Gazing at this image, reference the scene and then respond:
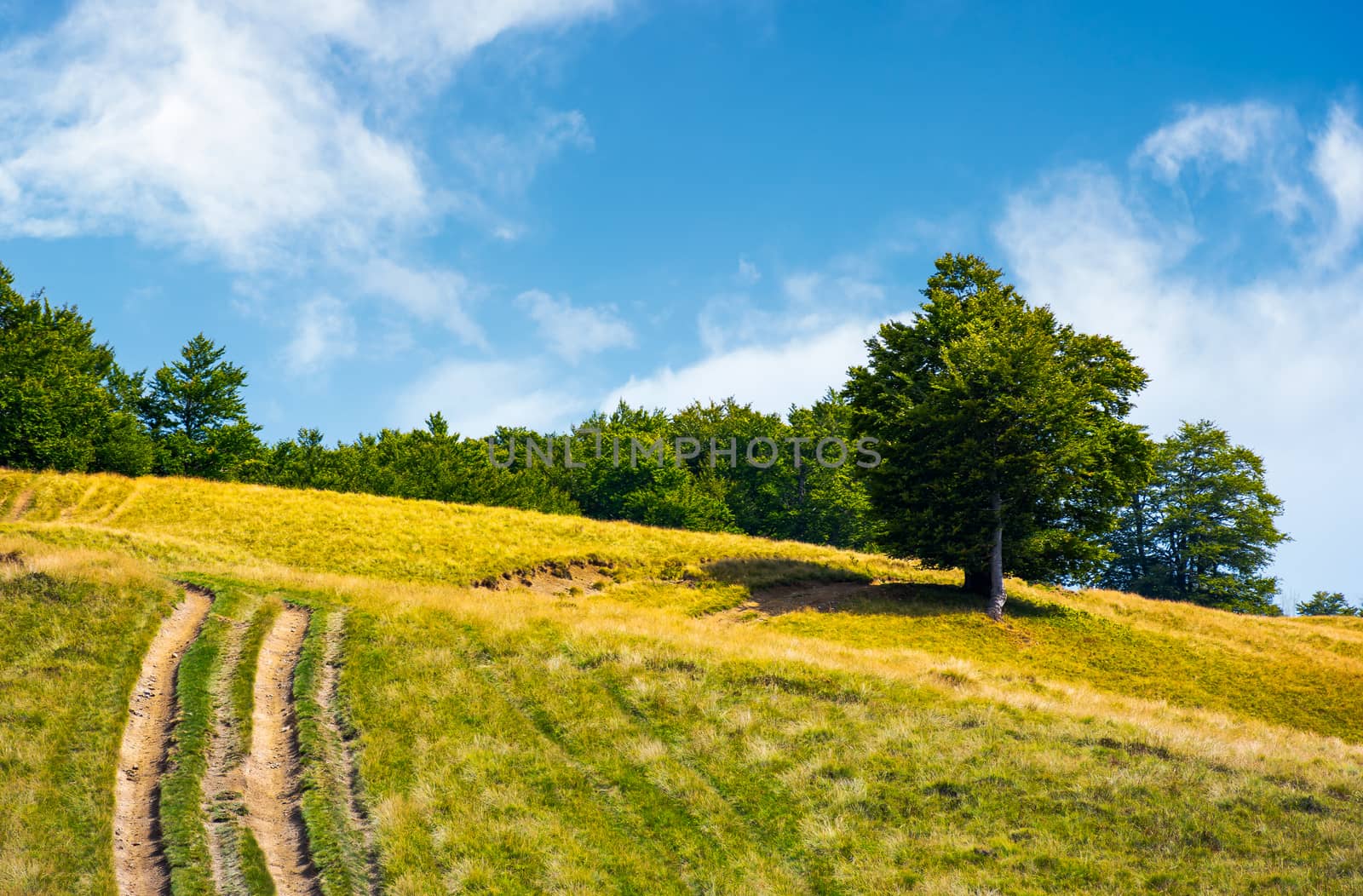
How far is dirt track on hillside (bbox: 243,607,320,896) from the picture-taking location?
13.7m

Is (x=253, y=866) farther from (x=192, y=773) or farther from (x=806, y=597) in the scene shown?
(x=806, y=597)

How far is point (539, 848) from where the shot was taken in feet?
46.1

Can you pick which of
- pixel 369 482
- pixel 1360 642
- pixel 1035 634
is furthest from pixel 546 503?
pixel 1360 642

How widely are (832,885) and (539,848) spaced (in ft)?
16.2

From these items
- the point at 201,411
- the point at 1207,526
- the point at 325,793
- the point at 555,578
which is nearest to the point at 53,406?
the point at 201,411

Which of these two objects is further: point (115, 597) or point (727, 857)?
point (115, 597)

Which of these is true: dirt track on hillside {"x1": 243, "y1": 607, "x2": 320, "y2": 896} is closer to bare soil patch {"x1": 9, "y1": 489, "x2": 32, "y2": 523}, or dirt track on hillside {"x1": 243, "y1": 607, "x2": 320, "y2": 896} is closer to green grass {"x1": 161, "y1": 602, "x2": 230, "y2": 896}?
green grass {"x1": 161, "y1": 602, "x2": 230, "y2": 896}

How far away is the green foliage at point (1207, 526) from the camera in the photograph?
196 ft

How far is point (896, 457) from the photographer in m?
38.4

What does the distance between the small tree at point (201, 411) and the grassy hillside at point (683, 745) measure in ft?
125

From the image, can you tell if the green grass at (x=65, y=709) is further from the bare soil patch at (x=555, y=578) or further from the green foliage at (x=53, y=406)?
the green foliage at (x=53, y=406)

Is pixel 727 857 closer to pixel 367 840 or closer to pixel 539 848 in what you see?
pixel 539 848

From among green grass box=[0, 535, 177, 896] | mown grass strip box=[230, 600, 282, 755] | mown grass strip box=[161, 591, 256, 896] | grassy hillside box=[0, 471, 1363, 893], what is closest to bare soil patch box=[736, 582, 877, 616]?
grassy hillside box=[0, 471, 1363, 893]

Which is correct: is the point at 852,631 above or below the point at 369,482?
below
